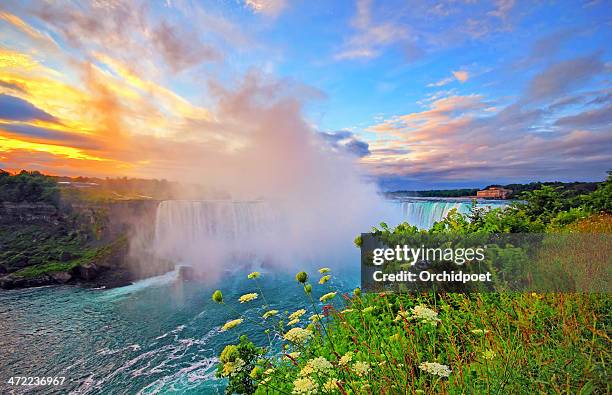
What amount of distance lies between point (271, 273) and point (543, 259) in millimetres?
22608

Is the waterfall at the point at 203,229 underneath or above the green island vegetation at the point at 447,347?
underneath

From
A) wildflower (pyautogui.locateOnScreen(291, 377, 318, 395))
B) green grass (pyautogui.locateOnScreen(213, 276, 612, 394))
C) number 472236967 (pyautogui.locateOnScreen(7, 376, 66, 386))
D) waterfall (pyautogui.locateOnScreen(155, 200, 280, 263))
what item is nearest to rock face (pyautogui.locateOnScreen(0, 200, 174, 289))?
waterfall (pyautogui.locateOnScreen(155, 200, 280, 263))

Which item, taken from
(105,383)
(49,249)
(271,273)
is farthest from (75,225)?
(105,383)

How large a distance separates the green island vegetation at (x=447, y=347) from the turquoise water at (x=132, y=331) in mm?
8980

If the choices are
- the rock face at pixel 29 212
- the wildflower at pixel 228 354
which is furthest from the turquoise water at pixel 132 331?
the rock face at pixel 29 212

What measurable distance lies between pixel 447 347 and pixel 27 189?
200 ft

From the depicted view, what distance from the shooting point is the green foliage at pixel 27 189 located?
1649 inches

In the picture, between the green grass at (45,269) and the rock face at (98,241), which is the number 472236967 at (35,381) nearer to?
the rock face at (98,241)

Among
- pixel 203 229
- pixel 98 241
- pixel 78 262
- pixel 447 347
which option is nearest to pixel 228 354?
pixel 447 347

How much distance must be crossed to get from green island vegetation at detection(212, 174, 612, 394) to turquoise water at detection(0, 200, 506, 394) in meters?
8.98

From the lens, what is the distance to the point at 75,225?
40.2 metres

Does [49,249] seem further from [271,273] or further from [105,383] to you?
[105,383]

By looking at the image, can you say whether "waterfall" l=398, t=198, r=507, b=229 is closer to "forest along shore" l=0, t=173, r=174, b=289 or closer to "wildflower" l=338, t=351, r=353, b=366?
"wildflower" l=338, t=351, r=353, b=366

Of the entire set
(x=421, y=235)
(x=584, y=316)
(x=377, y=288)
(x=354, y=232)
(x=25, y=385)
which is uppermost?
(x=421, y=235)
